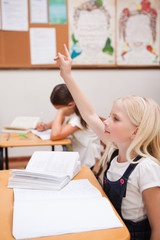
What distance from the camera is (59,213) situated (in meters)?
0.80

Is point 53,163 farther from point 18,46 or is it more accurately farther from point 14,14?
point 14,14

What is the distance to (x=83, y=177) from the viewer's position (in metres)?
1.17

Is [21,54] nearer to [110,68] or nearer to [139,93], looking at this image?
[110,68]

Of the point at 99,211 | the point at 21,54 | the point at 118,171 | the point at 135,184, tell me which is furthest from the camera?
the point at 21,54

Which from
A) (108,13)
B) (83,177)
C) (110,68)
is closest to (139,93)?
(110,68)

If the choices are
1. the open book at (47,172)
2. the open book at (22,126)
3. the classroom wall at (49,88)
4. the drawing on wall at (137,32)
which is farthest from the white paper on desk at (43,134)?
the drawing on wall at (137,32)

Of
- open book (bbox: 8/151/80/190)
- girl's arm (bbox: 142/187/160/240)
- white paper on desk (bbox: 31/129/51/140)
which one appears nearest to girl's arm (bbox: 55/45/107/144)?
open book (bbox: 8/151/80/190)

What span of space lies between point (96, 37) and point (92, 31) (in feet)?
0.31

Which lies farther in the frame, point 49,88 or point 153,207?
point 49,88

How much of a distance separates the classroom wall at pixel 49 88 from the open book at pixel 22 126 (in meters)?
0.75

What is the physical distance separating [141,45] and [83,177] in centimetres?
288

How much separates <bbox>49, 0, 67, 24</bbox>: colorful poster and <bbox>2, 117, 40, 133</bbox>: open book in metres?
1.42

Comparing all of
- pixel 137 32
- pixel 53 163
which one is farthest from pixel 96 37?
pixel 53 163

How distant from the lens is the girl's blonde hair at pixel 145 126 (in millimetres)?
998
